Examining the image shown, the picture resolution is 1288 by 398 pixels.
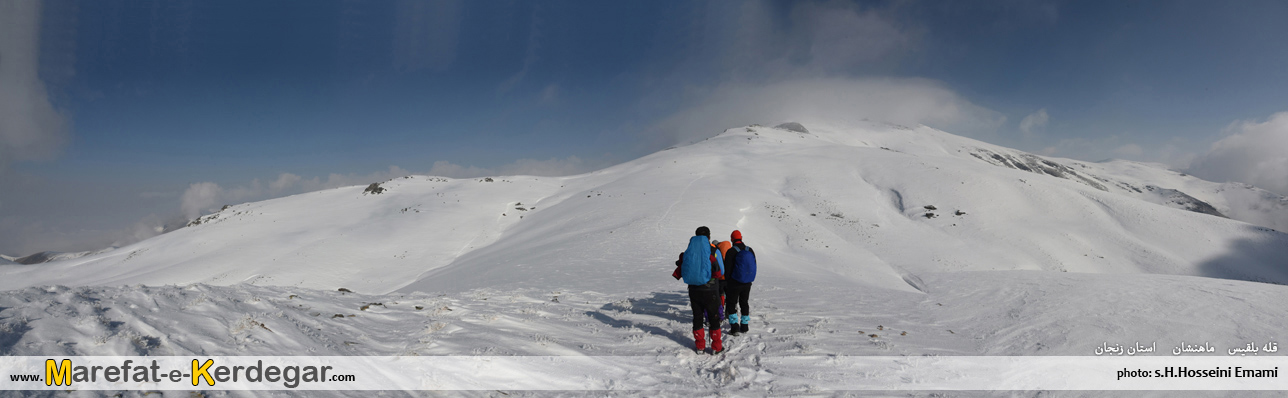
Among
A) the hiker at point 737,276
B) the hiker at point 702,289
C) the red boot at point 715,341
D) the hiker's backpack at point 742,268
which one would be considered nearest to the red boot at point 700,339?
the hiker at point 702,289

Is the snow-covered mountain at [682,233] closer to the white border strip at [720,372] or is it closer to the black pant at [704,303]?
the black pant at [704,303]

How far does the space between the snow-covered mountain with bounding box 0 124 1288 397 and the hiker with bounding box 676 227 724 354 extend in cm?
37

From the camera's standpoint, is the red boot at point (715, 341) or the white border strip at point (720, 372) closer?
the white border strip at point (720, 372)

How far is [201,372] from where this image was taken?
4914 millimetres

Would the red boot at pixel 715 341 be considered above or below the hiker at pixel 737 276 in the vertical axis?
below

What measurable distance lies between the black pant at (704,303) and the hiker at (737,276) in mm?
780

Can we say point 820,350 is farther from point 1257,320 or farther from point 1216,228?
point 1216,228

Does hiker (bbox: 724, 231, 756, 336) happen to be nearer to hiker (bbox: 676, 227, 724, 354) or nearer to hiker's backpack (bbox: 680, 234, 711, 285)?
hiker (bbox: 676, 227, 724, 354)

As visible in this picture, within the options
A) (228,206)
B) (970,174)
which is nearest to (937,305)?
(970,174)

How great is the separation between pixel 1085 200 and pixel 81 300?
55979mm

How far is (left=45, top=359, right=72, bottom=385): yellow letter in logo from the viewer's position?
431 centimetres

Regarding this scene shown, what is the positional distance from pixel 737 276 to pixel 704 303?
3.30 ft

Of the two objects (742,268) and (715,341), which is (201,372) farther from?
(742,268)

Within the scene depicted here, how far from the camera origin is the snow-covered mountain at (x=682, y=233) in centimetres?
2372
